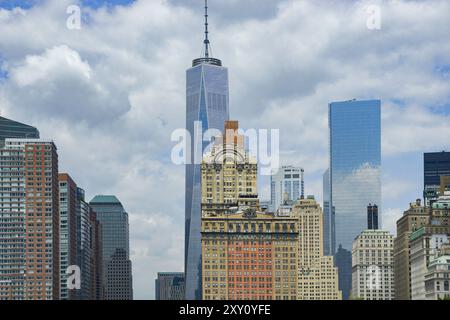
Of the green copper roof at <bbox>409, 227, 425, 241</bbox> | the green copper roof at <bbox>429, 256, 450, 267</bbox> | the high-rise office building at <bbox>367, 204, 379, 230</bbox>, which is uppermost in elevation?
the high-rise office building at <bbox>367, 204, 379, 230</bbox>

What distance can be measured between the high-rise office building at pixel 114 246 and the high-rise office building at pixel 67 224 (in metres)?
3.20

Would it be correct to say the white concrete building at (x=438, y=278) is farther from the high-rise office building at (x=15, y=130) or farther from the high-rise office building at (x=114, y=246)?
the high-rise office building at (x=15, y=130)

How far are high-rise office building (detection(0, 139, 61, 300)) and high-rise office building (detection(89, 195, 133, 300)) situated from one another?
6.13 metres

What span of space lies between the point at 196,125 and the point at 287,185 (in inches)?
501

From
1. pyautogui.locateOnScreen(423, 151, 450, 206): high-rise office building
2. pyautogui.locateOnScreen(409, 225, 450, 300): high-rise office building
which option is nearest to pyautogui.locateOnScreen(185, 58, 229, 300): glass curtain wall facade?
pyautogui.locateOnScreen(409, 225, 450, 300): high-rise office building

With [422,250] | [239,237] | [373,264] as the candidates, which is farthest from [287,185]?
[373,264]

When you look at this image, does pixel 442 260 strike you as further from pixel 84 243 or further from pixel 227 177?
pixel 84 243

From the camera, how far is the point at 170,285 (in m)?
75.8

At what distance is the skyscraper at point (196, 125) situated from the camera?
3669 inches

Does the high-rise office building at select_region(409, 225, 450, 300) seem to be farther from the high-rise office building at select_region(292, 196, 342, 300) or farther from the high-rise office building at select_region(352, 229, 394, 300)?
the high-rise office building at select_region(292, 196, 342, 300)

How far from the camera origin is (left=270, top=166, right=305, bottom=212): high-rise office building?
290ft

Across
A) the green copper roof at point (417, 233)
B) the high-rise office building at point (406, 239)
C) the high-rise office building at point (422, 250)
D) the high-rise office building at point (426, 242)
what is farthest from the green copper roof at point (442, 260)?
the high-rise office building at point (406, 239)
